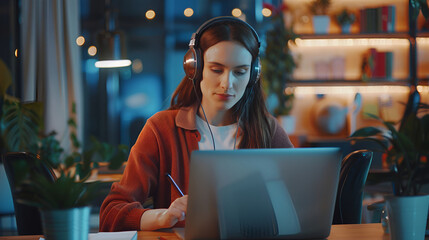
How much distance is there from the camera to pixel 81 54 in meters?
4.66

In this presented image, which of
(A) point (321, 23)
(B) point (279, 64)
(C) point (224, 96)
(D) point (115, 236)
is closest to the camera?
(D) point (115, 236)

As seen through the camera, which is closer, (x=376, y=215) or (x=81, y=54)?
(x=376, y=215)

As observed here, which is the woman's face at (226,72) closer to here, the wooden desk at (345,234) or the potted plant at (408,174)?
the wooden desk at (345,234)

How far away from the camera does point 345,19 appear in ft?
14.7

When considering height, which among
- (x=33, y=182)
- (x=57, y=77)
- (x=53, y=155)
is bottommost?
(x=53, y=155)

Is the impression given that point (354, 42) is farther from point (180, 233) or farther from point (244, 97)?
point (180, 233)

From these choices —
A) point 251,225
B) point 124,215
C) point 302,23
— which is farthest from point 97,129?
point 251,225

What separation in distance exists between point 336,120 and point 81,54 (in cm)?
262

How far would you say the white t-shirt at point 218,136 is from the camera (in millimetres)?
1646

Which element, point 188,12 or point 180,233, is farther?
point 188,12

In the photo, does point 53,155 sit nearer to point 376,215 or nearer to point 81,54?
point 81,54

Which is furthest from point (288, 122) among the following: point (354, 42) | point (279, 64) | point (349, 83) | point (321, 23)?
point (354, 42)

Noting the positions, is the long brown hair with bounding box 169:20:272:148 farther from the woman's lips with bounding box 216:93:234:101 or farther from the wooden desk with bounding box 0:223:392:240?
the wooden desk with bounding box 0:223:392:240

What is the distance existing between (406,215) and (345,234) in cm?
24
